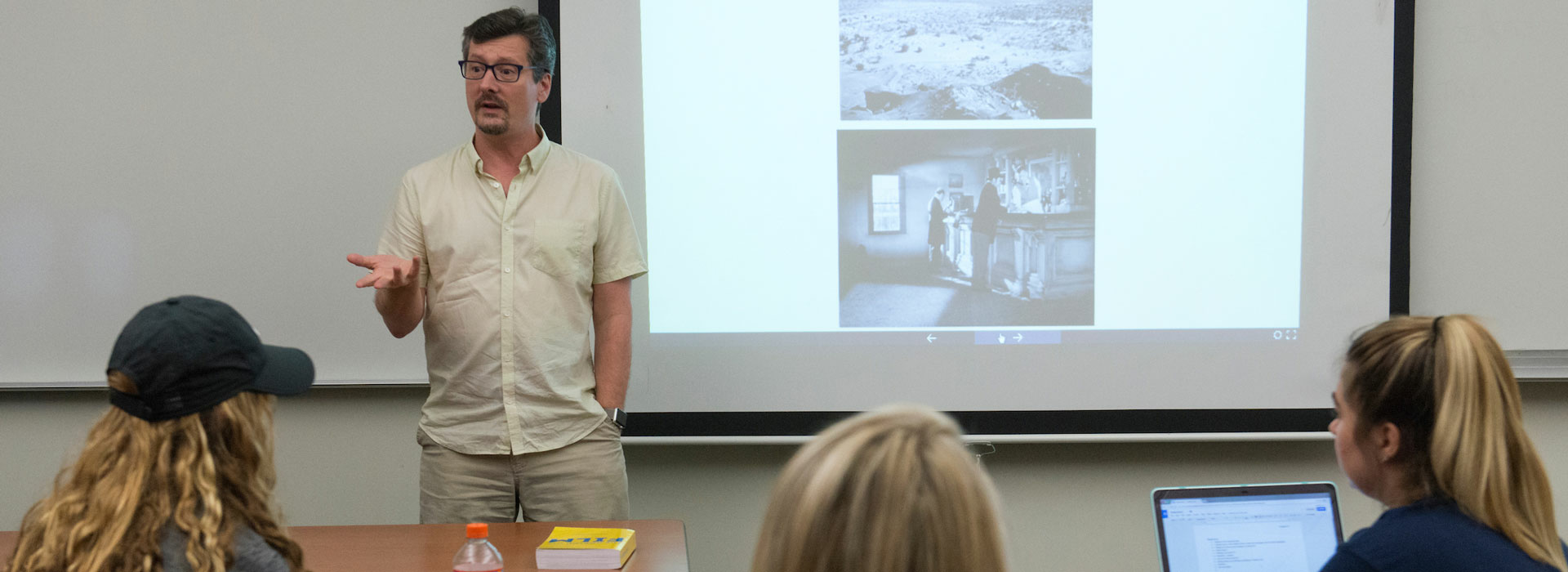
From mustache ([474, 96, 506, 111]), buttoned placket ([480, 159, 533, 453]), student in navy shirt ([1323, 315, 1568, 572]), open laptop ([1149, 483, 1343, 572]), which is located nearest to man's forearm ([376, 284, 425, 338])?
buttoned placket ([480, 159, 533, 453])

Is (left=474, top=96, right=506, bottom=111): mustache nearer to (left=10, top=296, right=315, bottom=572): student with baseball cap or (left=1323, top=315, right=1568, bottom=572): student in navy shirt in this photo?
(left=10, top=296, right=315, bottom=572): student with baseball cap

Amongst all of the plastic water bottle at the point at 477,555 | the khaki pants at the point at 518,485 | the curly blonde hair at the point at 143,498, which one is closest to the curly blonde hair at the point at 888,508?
the curly blonde hair at the point at 143,498

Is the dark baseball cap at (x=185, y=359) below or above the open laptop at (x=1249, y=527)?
above

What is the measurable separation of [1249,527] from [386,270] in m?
1.63

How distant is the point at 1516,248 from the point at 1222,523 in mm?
1614

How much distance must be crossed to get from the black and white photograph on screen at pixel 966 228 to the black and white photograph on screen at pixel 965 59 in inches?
2.6

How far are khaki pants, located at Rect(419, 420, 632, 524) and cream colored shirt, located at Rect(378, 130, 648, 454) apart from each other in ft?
0.11

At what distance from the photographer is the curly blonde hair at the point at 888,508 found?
70cm

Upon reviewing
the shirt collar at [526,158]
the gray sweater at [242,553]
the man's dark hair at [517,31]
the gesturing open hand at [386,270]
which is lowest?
the gray sweater at [242,553]

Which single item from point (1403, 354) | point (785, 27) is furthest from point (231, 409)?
point (785, 27)

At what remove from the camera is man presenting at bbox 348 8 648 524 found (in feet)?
7.00

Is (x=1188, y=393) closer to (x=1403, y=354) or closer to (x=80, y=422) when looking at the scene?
(x=1403, y=354)

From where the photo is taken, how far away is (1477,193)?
265 centimetres

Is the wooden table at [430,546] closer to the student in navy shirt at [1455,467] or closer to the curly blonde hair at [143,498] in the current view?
the curly blonde hair at [143,498]
